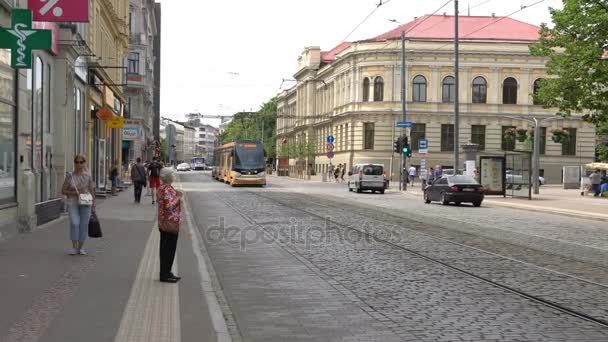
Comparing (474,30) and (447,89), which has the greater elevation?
(474,30)

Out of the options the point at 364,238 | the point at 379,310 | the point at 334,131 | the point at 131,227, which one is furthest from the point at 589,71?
the point at 334,131

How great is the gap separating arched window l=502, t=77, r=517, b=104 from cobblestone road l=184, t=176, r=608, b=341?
55.5 metres

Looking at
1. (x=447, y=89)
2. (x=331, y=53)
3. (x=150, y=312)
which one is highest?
(x=331, y=53)

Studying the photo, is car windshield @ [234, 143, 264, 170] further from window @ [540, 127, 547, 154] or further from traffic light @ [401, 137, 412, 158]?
window @ [540, 127, 547, 154]

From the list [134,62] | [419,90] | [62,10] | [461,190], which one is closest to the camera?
[62,10]

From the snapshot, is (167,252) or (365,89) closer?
(167,252)

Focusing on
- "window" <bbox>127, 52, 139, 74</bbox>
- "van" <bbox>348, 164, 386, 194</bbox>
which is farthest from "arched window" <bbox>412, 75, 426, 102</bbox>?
"van" <bbox>348, 164, 386, 194</bbox>

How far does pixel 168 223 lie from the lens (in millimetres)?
10312

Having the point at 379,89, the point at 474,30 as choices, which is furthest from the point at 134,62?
the point at 474,30

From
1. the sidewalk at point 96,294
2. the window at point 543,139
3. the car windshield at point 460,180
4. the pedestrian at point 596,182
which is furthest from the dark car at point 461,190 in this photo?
the window at point 543,139

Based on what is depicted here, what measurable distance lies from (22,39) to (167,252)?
587cm

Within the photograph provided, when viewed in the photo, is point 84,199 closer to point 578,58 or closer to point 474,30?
point 578,58

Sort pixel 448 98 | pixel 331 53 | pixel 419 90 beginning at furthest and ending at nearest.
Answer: pixel 331 53
pixel 448 98
pixel 419 90

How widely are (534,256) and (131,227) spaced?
10000mm
